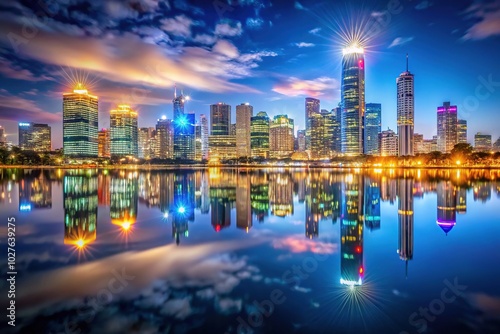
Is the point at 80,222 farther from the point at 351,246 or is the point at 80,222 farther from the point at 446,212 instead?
the point at 446,212

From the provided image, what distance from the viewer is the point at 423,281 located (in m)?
9.52

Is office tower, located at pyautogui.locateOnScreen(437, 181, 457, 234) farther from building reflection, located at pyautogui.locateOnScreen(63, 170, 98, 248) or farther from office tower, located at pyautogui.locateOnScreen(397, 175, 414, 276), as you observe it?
building reflection, located at pyautogui.locateOnScreen(63, 170, 98, 248)

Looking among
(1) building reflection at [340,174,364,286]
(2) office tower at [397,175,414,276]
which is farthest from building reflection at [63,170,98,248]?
(2) office tower at [397,175,414,276]

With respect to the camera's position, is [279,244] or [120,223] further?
[120,223]

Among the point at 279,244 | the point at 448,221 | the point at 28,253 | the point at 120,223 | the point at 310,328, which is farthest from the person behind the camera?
the point at 448,221

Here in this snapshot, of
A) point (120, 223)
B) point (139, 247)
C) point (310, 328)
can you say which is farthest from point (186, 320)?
point (120, 223)

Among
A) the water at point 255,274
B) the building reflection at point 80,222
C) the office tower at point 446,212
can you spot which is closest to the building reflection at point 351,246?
the water at point 255,274

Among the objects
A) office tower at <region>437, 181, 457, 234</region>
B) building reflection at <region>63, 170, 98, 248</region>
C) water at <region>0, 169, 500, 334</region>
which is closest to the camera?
water at <region>0, 169, 500, 334</region>

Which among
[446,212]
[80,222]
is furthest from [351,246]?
[80,222]

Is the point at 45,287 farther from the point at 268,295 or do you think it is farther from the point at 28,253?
the point at 268,295

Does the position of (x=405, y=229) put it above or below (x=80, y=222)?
below

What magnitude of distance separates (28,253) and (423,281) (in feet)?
46.4

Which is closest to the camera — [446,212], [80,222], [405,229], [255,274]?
[255,274]

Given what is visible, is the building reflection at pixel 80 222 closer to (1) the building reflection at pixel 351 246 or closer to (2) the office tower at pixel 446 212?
(1) the building reflection at pixel 351 246
